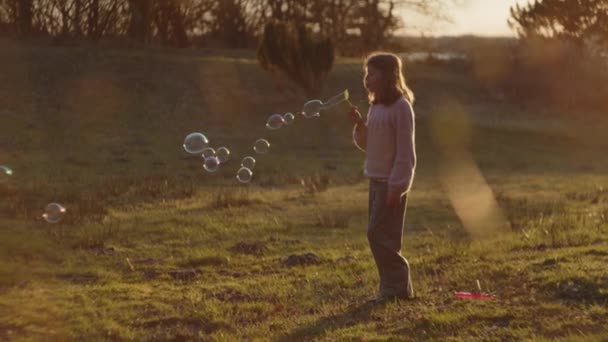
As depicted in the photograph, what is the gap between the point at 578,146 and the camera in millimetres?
31594

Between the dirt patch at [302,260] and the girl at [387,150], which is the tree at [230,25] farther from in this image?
the girl at [387,150]

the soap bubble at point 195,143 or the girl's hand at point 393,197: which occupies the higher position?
the girl's hand at point 393,197

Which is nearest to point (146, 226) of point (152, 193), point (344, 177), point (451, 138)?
point (152, 193)

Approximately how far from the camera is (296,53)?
32.2 m

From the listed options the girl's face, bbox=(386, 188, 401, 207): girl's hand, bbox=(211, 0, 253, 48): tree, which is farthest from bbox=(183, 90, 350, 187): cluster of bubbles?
bbox=(211, 0, 253, 48): tree

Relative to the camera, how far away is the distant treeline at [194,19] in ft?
125

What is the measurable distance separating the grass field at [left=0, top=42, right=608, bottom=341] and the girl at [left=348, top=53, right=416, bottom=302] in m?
0.54

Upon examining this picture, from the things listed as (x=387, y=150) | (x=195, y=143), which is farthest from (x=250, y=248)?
(x=387, y=150)

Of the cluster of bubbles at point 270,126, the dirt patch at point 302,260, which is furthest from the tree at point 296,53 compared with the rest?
the dirt patch at point 302,260

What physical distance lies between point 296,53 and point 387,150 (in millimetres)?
25665

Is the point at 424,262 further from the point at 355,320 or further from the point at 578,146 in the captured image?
the point at 578,146

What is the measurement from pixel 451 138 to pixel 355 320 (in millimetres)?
23890

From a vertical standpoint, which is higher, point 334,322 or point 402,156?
point 402,156

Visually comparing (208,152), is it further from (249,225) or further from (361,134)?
(361,134)
